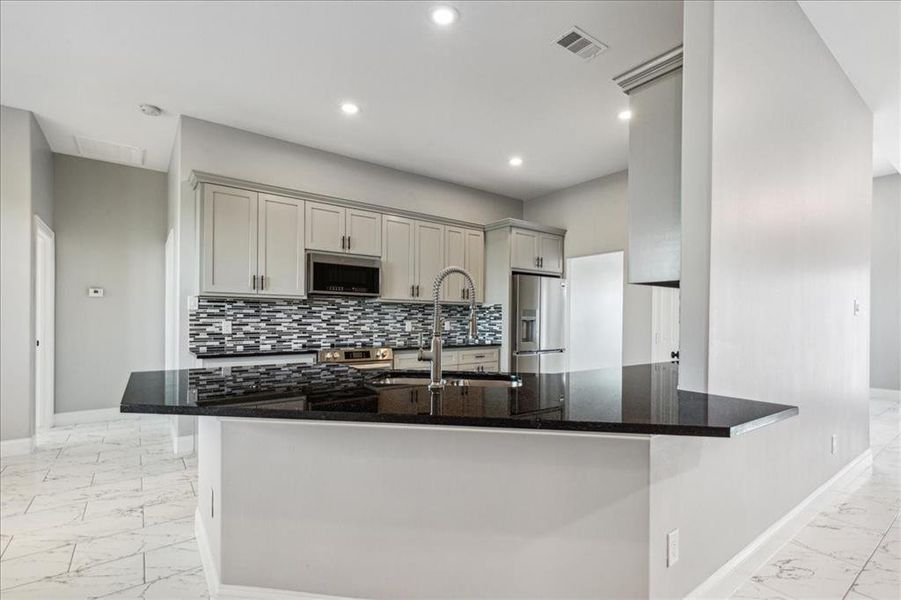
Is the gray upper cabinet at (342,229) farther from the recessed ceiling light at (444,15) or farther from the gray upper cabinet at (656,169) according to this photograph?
the gray upper cabinet at (656,169)

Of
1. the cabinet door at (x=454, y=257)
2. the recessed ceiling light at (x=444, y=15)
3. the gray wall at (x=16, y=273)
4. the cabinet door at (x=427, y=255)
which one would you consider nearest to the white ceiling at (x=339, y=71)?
the recessed ceiling light at (x=444, y=15)

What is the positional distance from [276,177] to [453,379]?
10.0ft

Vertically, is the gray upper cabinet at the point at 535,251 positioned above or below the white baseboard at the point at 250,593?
above

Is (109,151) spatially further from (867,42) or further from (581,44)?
(867,42)

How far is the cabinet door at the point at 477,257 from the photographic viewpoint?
5.60 m

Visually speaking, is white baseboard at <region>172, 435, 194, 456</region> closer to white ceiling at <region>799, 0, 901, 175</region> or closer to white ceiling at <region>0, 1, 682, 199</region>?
white ceiling at <region>0, 1, 682, 199</region>

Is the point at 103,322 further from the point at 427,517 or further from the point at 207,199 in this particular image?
the point at 427,517

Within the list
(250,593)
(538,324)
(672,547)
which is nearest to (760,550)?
(672,547)

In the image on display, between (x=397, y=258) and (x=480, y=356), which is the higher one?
(x=397, y=258)

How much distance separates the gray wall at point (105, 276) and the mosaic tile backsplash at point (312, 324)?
6.39 ft

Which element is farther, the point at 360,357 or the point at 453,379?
the point at 360,357

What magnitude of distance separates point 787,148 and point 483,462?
231 cm

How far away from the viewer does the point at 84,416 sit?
498 cm

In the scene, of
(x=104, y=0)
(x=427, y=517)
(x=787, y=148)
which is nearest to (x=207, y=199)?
(x=104, y=0)
